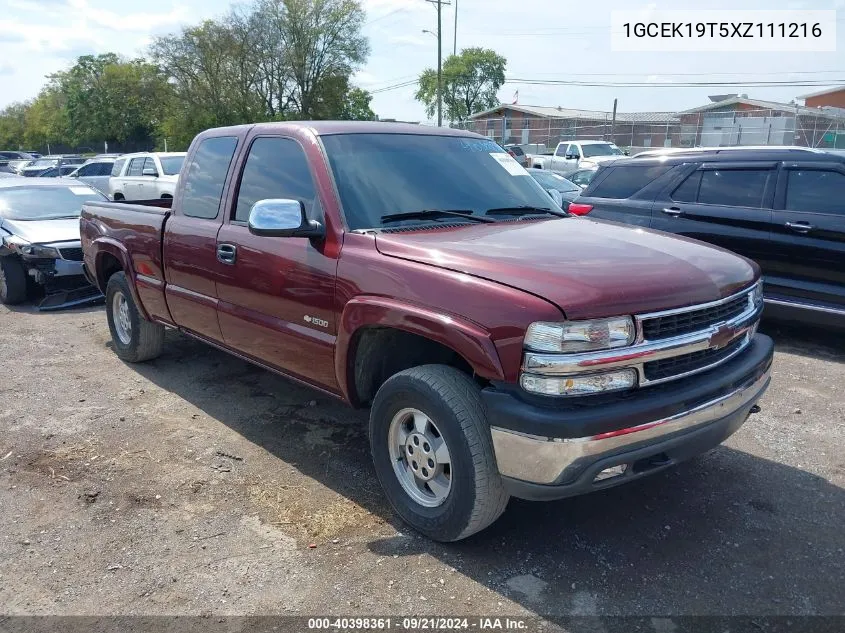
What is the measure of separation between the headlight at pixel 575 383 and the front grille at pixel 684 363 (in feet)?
0.48

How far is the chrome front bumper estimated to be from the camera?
271 cm

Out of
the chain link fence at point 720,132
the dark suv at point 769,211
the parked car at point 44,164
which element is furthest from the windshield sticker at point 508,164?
the parked car at point 44,164

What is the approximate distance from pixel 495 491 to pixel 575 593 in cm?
53

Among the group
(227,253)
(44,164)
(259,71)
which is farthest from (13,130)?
(227,253)

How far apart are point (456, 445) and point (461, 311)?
1.86 feet

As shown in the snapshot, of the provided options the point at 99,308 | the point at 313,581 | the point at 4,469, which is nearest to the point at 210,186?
the point at 4,469

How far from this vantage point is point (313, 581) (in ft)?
9.94

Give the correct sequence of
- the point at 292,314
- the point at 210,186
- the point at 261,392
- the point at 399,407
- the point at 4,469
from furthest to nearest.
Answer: the point at 261,392, the point at 210,186, the point at 4,469, the point at 292,314, the point at 399,407

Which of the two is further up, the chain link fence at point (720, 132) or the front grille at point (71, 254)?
the chain link fence at point (720, 132)

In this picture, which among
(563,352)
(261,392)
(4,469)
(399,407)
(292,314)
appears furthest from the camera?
(261,392)

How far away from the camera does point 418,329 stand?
3.10 meters

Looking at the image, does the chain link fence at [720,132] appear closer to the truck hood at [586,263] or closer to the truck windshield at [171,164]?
the truck windshield at [171,164]

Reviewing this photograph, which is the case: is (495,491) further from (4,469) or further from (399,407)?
(4,469)

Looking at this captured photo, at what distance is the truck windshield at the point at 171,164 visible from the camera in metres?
14.7
